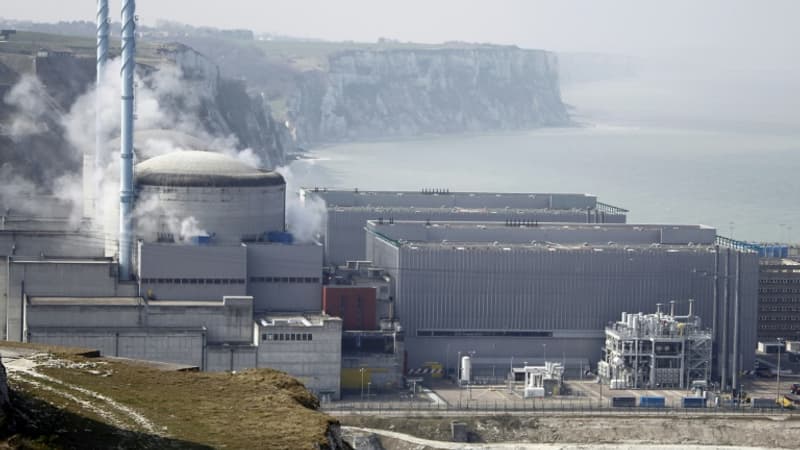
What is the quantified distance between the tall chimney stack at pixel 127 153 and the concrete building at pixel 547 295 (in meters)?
10.2

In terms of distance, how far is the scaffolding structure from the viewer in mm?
67062

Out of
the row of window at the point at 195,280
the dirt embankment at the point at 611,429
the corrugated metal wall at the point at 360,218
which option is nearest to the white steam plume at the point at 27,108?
the corrugated metal wall at the point at 360,218

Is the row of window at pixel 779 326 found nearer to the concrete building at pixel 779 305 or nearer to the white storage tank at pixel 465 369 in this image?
the concrete building at pixel 779 305

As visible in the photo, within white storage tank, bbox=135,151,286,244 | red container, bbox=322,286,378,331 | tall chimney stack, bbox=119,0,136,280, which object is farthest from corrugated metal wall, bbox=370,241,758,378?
tall chimney stack, bbox=119,0,136,280

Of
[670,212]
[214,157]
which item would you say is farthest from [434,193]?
[670,212]

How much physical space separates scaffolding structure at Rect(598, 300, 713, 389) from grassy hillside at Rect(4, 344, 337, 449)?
38.9m

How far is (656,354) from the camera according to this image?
221ft

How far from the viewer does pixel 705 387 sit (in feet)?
218

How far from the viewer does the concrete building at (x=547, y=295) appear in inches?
2751

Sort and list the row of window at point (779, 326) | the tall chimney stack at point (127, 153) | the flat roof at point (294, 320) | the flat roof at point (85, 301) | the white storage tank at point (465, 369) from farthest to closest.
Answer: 1. the row of window at point (779, 326)
2. the tall chimney stack at point (127, 153)
3. the white storage tank at point (465, 369)
4. the flat roof at point (85, 301)
5. the flat roof at point (294, 320)

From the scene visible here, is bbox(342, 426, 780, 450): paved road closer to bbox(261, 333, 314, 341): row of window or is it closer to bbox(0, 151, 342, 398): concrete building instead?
bbox(0, 151, 342, 398): concrete building

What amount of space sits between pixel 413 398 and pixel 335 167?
112264mm

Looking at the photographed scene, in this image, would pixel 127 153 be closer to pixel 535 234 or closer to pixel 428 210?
pixel 535 234

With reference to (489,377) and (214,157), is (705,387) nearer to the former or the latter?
(489,377)
